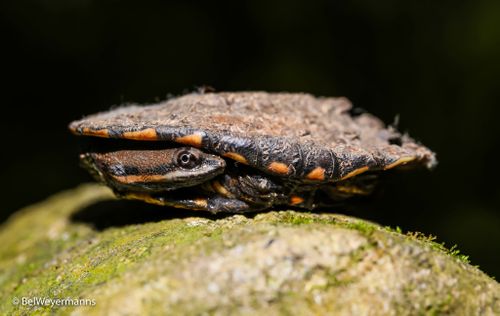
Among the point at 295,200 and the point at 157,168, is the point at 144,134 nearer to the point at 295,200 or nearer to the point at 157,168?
the point at 157,168

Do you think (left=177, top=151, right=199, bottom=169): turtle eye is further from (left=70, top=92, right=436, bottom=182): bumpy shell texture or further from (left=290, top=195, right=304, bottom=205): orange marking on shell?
(left=290, top=195, right=304, bottom=205): orange marking on shell

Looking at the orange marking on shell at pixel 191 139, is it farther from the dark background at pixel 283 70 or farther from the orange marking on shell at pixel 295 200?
the dark background at pixel 283 70

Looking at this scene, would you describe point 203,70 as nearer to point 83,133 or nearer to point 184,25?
point 184,25

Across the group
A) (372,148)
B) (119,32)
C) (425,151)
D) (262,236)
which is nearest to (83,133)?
(262,236)

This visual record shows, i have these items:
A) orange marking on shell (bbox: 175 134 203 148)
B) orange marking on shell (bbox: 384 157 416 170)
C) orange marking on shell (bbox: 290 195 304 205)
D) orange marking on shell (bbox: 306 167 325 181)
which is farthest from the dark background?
orange marking on shell (bbox: 175 134 203 148)

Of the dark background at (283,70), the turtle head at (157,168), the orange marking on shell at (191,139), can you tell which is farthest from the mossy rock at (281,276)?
the dark background at (283,70)

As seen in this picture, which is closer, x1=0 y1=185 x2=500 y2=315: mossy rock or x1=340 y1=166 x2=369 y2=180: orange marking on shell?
→ x1=0 y1=185 x2=500 y2=315: mossy rock
